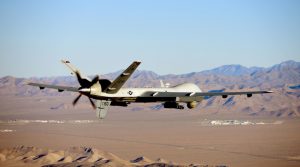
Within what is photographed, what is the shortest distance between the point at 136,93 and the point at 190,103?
38.9ft

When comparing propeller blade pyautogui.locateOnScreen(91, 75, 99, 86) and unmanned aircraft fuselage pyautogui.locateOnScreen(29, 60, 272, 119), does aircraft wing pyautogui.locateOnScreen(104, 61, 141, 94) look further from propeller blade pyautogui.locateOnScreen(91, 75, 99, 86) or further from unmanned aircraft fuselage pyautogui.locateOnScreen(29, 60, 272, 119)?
propeller blade pyautogui.locateOnScreen(91, 75, 99, 86)

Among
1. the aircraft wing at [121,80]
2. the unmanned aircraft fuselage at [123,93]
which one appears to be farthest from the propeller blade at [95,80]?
the aircraft wing at [121,80]

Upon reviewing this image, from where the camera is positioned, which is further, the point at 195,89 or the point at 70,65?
the point at 195,89

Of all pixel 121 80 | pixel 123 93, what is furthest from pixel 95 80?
pixel 123 93

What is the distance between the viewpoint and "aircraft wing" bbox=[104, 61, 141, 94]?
6691 centimetres

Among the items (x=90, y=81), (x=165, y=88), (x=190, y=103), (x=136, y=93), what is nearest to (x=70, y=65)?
(x=90, y=81)

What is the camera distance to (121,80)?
7119 centimetres

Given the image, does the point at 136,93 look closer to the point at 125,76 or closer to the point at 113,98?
the point at 113,98

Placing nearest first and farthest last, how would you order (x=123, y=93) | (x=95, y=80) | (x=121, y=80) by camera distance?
(x=121, y=80) → (x=95, y=80) → (x=123, y=93)

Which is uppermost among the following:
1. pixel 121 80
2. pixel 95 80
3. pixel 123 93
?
pixel 95 80

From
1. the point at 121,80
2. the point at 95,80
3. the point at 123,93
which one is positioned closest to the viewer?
the point at 121,80

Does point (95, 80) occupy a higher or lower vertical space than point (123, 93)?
higher

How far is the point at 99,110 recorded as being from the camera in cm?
7606

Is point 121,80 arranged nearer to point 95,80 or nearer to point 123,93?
point 95,80
